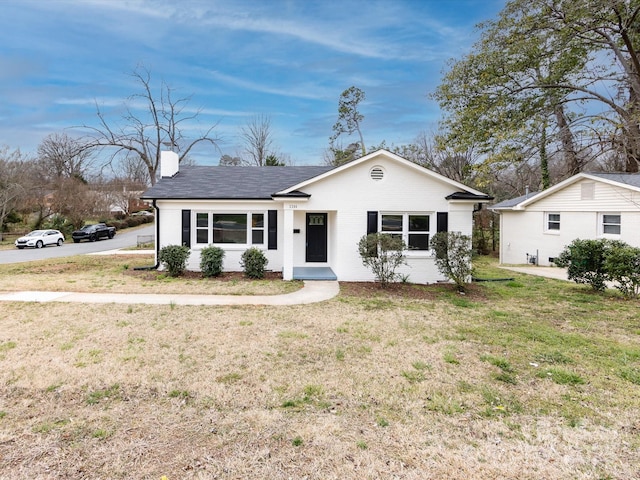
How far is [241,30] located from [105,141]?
19144mm

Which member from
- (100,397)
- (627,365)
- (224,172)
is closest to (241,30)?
(224,172)

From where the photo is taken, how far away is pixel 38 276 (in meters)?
12.6

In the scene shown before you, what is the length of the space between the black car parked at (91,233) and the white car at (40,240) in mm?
1416

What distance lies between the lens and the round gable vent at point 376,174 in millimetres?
11719

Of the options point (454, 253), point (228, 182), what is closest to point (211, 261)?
point (228, 182)

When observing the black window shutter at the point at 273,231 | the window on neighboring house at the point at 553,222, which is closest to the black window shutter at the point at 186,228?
the black window shutter at the point at 273,231

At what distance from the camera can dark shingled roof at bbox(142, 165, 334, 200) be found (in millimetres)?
13133

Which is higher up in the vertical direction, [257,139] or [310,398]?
[257,139]

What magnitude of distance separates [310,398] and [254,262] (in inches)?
323

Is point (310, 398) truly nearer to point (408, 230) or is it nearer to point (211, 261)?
point (408, 230)

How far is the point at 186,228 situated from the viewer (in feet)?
43.1

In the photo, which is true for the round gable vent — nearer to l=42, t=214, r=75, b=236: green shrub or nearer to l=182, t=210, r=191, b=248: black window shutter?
l=182, t=210, r=191, b=248: black window shutter

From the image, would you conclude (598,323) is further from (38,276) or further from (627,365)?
(38,276)

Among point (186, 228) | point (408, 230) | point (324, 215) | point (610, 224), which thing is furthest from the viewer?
point (610, 224)
